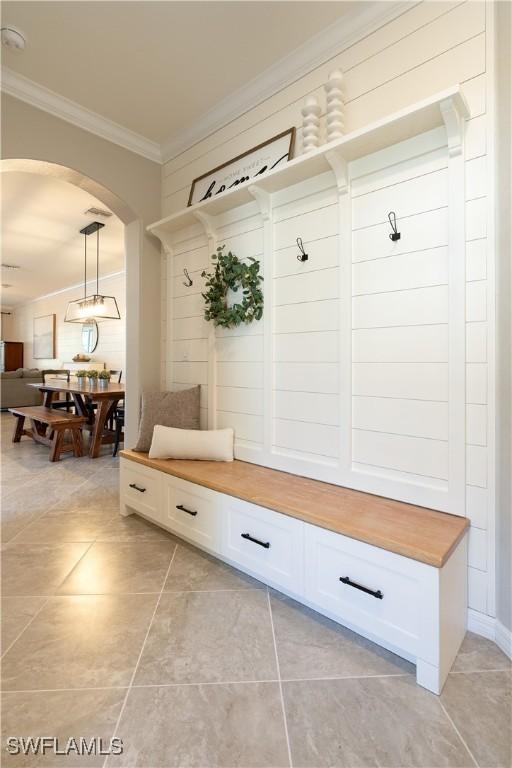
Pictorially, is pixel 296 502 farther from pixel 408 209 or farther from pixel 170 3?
pixel 170 3

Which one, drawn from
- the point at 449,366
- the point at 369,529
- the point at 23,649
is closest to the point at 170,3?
the point at 449,366

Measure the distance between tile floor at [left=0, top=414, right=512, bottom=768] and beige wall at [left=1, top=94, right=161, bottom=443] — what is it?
53.1 inches

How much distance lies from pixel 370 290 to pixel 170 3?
1651mm

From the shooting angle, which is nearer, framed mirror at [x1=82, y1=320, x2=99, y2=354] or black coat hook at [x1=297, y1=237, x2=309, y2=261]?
black coat hook at [x1=297, y1=237, x2=309, y2=261]

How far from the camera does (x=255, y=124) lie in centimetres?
229

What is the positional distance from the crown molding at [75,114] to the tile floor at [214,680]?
2719 millimetres

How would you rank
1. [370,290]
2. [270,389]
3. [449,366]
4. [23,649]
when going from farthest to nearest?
1. [270,389]
2. [370,290]
3. [449,366]
4. [23,649]

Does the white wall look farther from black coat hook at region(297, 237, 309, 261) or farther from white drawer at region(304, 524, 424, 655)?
white drawer at region(304, 524, 424, 655)

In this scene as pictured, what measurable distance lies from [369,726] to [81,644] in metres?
1.05

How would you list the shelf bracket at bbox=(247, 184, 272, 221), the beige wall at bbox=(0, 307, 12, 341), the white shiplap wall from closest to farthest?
the white shiplap wall → the shelf bracket at bbox=(247, 184, 272, 221) → the beige wall at bbox=(0, 307, 12, 341)

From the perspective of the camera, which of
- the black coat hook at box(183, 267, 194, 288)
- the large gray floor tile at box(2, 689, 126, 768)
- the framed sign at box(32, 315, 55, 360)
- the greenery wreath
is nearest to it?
the large gray floor tile at box(2, 689, 126, 768)

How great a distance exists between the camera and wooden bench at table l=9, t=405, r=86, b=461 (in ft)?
13.5

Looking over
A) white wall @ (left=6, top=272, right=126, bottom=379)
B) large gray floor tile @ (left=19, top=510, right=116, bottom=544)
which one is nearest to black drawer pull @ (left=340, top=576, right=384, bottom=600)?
large gray floor tile @ (left=19, top=510, right=116, bottom=544)

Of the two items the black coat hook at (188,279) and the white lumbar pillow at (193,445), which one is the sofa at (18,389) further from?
the white lumbar pillow at (193,445)
